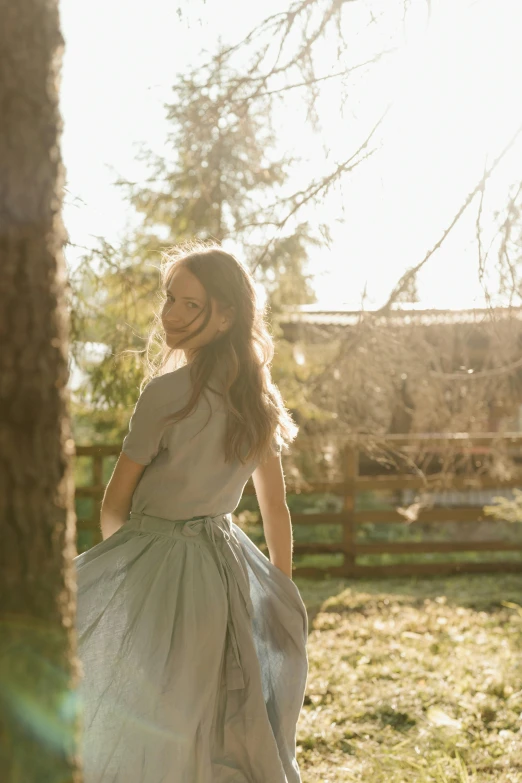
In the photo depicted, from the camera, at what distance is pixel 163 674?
8.39ft

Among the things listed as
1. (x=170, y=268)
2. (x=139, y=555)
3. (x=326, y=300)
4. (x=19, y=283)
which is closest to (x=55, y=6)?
(x=19, y=283)

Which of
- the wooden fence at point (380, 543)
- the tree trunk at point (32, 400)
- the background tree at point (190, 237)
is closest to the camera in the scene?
the tree trunk at point (32, 400)

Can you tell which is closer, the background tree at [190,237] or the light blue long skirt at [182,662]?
the light blue long skirt at [182,662]

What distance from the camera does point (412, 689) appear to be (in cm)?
513

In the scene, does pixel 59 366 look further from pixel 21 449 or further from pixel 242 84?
pixel 242 84

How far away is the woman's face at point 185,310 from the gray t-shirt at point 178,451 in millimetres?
104

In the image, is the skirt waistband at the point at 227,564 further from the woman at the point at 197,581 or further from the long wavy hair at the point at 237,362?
the long wavy hair at the point at 237,362

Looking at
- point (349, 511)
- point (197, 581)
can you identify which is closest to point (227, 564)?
point (197, 581)

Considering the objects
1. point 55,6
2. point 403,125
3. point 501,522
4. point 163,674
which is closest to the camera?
point 55,6

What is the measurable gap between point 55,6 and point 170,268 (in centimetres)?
127

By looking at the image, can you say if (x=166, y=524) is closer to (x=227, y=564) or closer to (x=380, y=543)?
(x=227, y=564)

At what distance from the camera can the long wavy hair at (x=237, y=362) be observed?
273 cm

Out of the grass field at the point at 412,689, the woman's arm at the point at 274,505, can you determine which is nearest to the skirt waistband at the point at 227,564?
the woman's arm at the point at 274,505

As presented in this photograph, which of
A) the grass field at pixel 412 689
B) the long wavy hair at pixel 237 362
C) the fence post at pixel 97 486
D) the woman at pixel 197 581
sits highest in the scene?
the long wavy hair at pixel 237 362
